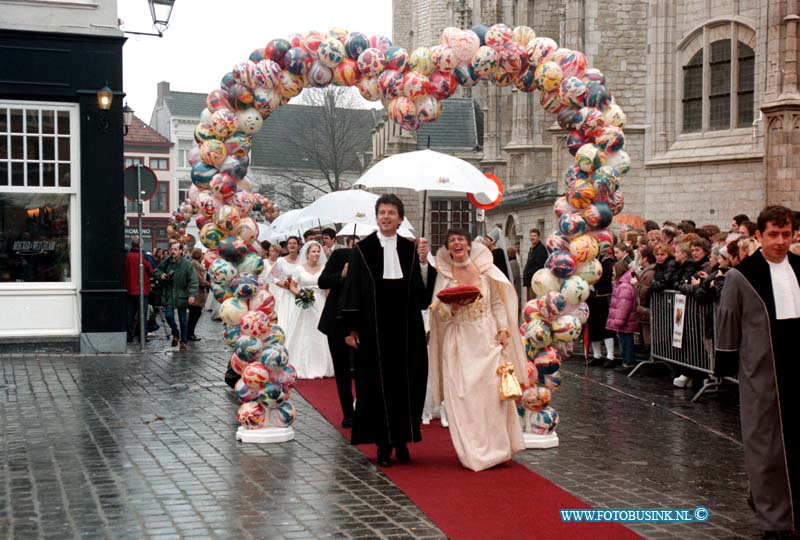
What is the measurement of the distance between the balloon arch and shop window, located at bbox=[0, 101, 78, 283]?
26.8 feet

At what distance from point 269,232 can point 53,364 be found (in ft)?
32.4

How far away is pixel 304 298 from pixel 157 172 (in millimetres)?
68108

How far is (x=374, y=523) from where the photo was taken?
722cm

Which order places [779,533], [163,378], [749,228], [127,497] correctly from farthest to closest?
[163,378], [749,228], [127,497], [779,533]

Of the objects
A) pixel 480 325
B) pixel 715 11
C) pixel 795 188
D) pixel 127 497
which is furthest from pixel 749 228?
pixel 715 11

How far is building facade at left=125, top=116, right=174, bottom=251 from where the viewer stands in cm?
8050

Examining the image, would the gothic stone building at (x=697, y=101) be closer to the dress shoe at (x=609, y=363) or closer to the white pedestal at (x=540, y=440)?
the dress shoe at (x=609, y=363)

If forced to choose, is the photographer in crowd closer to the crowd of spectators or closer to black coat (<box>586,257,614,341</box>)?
black coat (<box>586,257,614,341</box>)

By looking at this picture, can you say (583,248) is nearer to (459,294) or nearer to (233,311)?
(459,294)

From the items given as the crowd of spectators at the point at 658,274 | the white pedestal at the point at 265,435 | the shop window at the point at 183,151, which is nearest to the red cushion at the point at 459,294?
the white pedestal at the point at 265,435

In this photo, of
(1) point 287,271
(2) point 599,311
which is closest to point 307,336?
(1) point 287,271

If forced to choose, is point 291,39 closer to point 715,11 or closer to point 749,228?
point 749,228

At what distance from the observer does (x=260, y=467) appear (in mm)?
9125

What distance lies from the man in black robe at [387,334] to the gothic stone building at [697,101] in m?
17.6
